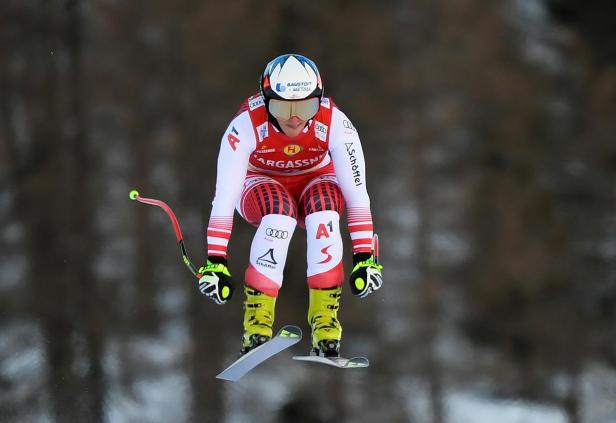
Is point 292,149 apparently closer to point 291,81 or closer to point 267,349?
point 291,81

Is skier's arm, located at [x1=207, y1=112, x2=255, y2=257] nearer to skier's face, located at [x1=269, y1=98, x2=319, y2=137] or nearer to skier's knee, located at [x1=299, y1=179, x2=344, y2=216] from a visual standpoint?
skier's face, located at [x1=269, y1=98, x2=319, y2=137]

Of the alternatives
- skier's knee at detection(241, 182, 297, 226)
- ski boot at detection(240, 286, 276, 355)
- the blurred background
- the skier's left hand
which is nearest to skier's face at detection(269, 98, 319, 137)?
skier's knee at detection(241, 182, 297, 226)

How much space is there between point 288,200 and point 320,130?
55 cm

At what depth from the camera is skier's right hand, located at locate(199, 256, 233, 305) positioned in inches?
339

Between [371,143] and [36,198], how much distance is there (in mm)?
6140

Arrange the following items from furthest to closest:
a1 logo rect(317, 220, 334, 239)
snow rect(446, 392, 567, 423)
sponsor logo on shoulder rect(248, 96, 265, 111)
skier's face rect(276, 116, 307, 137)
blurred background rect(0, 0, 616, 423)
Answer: snow rect(446, 392, 567, 423) < blurred background rect(0, 0, 616, 423) < sponsor logo on shoulder rect(248, 96, 265, 111) < a1 logo rect(317, 220, 334, 239) < skier's face rect(276, 116, 307, 137)

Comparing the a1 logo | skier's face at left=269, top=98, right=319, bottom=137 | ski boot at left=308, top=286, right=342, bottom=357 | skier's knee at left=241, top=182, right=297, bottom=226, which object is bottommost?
ski boot at left=308, top=286, right=342, bottom=357

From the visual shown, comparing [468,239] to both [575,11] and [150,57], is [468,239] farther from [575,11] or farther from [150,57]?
[150,57]

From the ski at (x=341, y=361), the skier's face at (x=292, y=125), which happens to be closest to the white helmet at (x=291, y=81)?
the skier's face at (x=292, y=125)

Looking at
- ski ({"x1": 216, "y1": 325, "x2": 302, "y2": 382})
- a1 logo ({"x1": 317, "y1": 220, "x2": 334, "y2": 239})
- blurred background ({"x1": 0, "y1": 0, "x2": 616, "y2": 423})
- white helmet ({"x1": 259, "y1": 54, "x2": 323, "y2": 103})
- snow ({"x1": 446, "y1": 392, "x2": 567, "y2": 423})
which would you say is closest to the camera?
ski ({"x1": 216, "y1": 325, "x2": 302, "y2": 382})

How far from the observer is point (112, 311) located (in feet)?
72.1

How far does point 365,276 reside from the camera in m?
8.77

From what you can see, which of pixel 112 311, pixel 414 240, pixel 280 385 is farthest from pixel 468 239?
pixel 112 311

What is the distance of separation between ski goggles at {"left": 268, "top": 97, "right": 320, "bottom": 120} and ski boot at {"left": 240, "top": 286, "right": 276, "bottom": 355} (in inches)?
50.3
